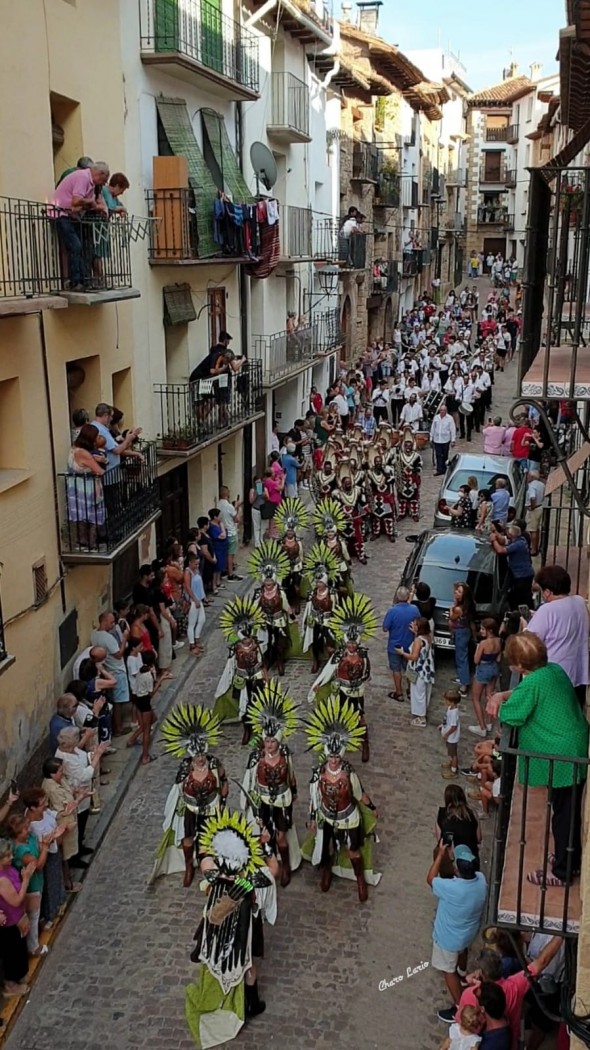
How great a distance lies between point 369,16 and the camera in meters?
41.4

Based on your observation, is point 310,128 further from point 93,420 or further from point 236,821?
point 236,821

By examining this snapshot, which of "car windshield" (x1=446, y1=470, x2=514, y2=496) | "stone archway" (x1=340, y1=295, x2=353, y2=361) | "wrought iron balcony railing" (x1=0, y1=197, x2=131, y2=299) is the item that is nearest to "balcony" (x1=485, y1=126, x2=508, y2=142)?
"stone archway" (x1=340, y1=295, x2=353, y2=361)

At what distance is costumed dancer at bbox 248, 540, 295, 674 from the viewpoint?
41.4 feet

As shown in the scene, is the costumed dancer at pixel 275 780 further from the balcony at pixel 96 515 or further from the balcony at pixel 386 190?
the balcony at pixel 386 190

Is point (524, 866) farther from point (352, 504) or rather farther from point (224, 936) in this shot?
point (352, 504)

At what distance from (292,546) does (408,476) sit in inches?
229

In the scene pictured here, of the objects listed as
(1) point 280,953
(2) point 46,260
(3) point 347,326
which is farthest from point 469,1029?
(3) point 347,326

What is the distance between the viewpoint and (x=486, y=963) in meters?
6.32

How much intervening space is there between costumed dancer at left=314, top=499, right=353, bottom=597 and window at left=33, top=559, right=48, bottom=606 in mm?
4170

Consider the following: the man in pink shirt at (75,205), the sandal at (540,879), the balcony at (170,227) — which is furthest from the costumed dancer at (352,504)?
the sandal at (540,879)

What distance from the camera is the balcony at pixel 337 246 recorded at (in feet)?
88.8

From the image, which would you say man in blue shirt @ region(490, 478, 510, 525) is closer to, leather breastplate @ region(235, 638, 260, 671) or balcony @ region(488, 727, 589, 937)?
leather breastplate @ region(235, 638, 260, 671)

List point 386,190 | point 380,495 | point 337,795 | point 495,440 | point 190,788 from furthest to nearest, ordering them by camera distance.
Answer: point 386,190
point 495,440
point 380,495
point 190,788
point 337,795

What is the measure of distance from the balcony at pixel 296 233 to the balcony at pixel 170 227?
24.5 ft
